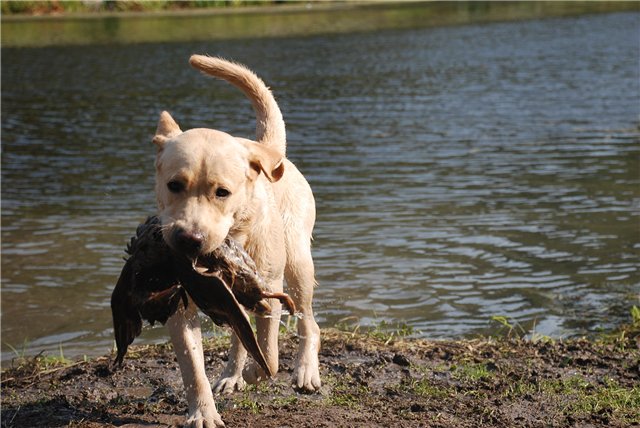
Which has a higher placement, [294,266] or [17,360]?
[294,266]

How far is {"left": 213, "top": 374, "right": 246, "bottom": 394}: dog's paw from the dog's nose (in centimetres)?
162

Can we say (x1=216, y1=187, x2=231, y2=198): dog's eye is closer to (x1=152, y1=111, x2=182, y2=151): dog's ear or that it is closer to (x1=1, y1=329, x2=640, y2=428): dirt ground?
(x1=152, y1=111, x2=182, y2=151): dog's ear

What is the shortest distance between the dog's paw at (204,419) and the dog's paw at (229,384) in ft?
3.00

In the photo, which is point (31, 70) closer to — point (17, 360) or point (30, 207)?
point (30, 207)

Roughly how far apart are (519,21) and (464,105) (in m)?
18.4

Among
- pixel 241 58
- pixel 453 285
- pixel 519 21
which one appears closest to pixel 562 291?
pixel 453 285

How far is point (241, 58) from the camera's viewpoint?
27.8 metres

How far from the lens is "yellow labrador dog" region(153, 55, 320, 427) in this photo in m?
4.56

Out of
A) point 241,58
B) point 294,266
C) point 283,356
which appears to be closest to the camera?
point 294,266

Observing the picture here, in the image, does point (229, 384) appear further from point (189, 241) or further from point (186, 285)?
point (189, 241)

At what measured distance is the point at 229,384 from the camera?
587 centimetres

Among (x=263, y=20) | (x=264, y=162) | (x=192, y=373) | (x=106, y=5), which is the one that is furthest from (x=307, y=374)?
(x=106, y=5)

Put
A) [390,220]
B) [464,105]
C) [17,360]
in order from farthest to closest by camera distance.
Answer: [464,105]
[390,220]
[17,360]

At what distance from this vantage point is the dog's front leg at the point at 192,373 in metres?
4.89
